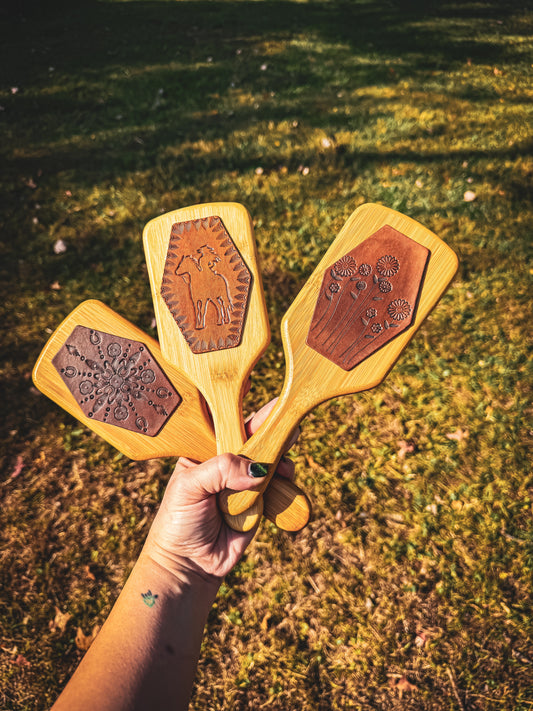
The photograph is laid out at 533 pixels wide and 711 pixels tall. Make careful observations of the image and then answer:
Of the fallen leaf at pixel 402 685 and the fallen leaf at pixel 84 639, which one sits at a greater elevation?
the fallen leaf at pixel 84 639

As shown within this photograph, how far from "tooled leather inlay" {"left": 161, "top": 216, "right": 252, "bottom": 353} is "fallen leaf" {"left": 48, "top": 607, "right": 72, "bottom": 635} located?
5.79 ft

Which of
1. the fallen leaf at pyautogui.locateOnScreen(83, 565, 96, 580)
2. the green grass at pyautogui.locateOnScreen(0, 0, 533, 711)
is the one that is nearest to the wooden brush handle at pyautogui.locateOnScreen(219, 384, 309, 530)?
the green grass at pyautogui.locateOnScreen(0, 0, 533, 711)

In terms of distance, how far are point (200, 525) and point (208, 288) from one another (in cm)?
101

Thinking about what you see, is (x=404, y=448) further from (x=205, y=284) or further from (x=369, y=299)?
(x=205, y=284)

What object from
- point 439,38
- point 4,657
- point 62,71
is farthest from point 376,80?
point 4,657

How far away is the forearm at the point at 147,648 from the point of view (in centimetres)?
149

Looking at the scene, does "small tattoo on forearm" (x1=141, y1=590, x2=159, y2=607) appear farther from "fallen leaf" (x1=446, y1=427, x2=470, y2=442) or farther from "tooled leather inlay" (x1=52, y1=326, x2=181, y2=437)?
"fallen leaf" (x1=446, y1=427, x2=470, y2=442)

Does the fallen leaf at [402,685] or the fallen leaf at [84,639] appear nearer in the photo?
the fallen leaf at [402,685]

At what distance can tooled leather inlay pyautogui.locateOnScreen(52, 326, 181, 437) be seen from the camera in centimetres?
188

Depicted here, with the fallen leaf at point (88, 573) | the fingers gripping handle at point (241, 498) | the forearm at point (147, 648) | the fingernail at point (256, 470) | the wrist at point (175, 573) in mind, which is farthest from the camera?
the fallen leaf at point (88, 573)

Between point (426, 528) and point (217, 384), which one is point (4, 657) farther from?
point (426, 528)

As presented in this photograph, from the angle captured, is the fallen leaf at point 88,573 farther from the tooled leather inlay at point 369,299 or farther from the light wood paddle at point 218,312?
the tooled leather inlay at point 369,299

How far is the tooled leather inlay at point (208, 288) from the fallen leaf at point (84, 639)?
1735 millimetres

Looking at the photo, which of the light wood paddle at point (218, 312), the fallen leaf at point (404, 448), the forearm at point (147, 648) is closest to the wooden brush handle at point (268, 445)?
the light wood paddle at point (218, 312)
